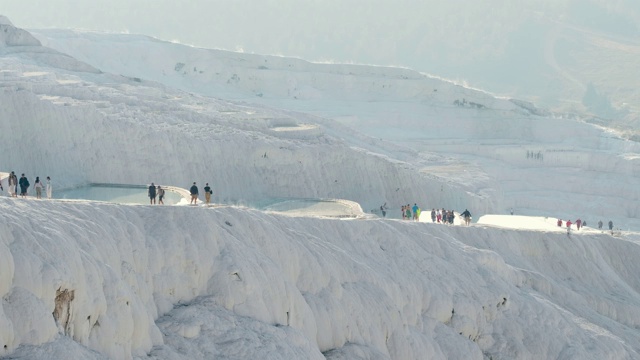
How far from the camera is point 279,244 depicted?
71.7 feet

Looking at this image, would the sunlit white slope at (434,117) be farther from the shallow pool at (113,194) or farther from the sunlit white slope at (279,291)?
the sunlit white slope at (279,291)

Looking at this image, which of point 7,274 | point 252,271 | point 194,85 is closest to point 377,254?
point 252,271

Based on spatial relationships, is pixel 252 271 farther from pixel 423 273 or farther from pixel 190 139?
pixel 190 139

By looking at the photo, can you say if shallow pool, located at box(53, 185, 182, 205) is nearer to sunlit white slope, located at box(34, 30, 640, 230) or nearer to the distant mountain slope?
the distant mountain slope

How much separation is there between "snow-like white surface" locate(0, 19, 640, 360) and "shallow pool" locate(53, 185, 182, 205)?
130 cm

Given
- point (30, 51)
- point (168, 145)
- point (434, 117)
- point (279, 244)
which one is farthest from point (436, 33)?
point (279, 244)

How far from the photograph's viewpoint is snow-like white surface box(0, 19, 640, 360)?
17203 millimetres

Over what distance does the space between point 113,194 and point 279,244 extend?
826 centimetres

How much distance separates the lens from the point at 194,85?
223ft

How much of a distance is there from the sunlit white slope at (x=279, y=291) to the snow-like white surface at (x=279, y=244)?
33 millimetres

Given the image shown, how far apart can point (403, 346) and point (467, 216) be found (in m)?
10.5

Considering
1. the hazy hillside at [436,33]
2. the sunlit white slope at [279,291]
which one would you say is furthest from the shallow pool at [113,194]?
the hazy hillside at [436,33]

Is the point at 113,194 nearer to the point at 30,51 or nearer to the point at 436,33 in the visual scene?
the point at 30,51

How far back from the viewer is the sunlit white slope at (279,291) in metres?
16.5
